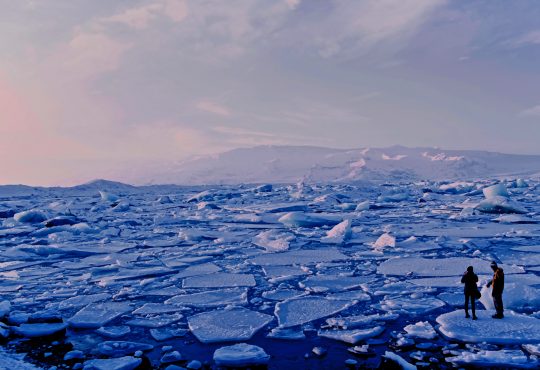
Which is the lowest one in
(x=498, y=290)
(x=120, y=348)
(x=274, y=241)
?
(x=120, y=348)

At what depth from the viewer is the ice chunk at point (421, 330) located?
4.25 m

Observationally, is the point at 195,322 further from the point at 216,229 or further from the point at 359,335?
the point at 216,229

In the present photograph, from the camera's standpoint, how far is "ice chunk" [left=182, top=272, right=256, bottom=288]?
6.41 metres

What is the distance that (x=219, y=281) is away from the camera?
6625 mm

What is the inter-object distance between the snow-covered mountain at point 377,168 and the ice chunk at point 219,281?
67829 millimetres

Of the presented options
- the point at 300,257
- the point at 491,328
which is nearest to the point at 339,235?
the point at 300,257

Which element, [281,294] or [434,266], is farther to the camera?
[434,266]

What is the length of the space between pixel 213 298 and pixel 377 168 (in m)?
92.5

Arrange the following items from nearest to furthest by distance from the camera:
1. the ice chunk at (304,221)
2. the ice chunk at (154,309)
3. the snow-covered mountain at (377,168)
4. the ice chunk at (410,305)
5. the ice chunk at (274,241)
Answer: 1. the ice chunk at (410,305)
2. the ice chunk at (154,309)
3. the ice chunk at (274,241)
4. the ice chunk at (304,221)
5. the snow-covered mountain at (377,168)

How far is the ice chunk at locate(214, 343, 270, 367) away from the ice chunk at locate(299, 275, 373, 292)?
220 cm

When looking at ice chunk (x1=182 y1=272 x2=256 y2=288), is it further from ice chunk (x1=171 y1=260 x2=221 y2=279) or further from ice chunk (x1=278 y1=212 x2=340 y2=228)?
ice chunk (x1=278 y1=212 x2=340 y2=228)

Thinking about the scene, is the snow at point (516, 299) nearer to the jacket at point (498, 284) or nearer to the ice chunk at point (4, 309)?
the jacket at point (498, 284)

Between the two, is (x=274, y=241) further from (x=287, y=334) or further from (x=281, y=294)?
(x=287, y=334)

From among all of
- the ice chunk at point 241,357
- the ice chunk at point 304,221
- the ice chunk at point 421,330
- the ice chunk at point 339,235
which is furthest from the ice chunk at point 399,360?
the ice chunk at point 304,221
